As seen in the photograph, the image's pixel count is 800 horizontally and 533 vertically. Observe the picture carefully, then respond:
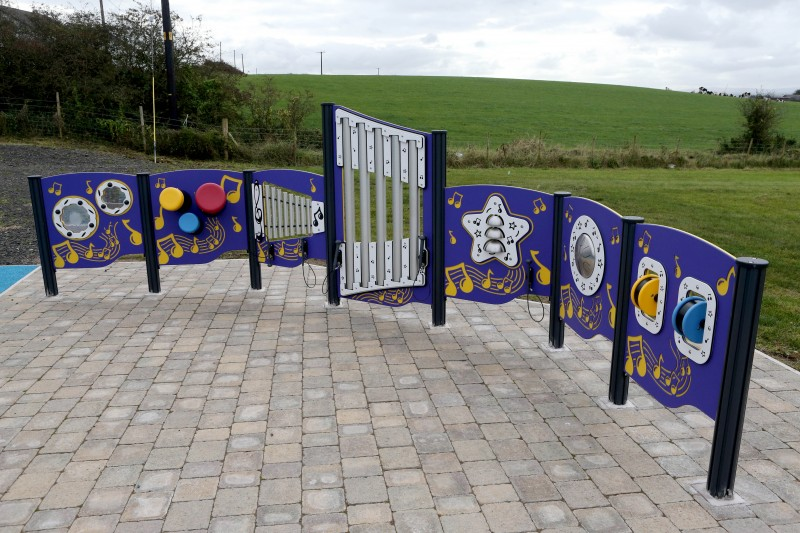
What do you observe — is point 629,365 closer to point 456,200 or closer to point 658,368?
point 658,368

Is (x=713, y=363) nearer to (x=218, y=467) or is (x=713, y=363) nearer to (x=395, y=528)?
(x=395, y=528)

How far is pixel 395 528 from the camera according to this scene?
333cm

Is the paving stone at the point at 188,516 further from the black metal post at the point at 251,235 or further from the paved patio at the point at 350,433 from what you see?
the black metal post at the point at 251,235

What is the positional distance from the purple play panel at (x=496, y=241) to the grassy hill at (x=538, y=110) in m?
21.9

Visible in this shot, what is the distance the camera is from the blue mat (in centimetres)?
796

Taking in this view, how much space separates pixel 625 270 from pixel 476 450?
1.60m

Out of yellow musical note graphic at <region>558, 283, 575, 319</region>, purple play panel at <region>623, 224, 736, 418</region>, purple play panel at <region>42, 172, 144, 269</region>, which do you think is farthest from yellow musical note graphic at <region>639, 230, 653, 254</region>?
purple play panel at <region>42, 172, 144, 269</region>

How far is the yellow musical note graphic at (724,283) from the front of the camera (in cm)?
332

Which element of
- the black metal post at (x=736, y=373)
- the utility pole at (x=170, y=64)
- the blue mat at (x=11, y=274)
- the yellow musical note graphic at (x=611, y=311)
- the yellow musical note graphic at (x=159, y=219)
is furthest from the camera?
the utility pole at (x=170, y=64)

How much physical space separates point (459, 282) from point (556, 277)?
110cm

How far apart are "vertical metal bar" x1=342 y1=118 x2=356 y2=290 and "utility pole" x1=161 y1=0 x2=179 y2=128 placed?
52.1 feet

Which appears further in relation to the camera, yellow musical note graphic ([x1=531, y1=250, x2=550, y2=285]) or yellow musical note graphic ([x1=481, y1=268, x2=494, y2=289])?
yellow musical note graphic ([x1=481, y1=268, x2=494, y2=289])

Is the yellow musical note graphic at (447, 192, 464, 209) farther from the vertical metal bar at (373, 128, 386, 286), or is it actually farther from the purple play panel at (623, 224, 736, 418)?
the purple play panel at (623, 224, 736, 418)

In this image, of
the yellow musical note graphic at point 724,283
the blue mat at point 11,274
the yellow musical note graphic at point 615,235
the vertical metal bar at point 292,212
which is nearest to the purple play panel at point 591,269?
the yellow musical note graphic at point 615,235
